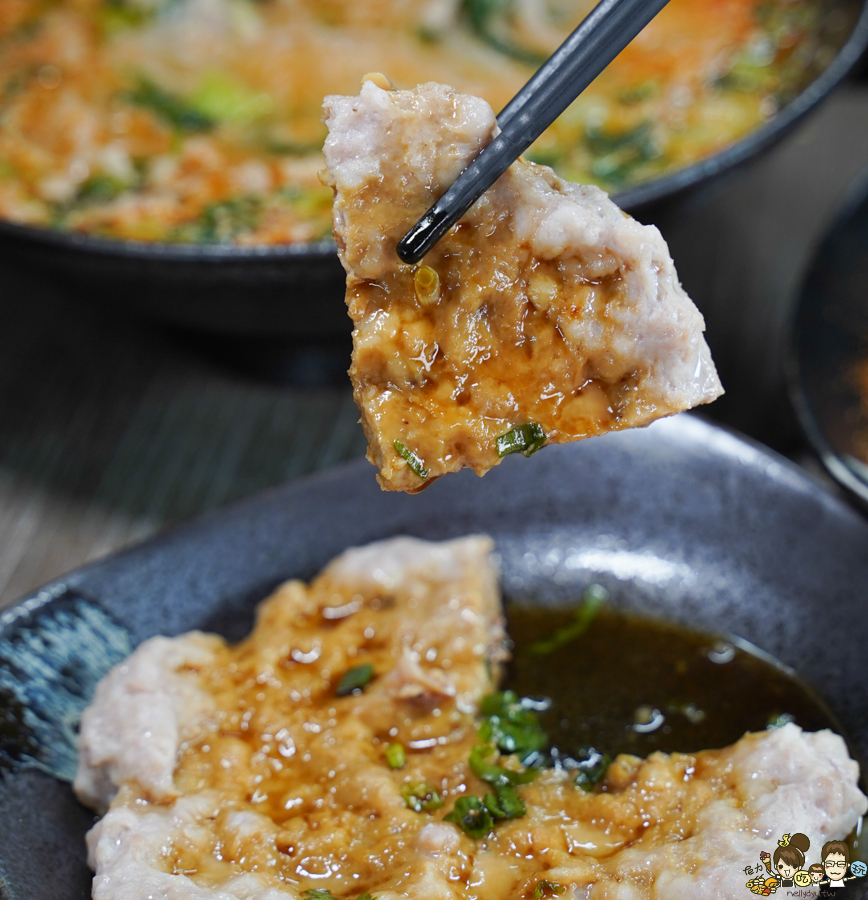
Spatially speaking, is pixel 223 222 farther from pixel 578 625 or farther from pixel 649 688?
pixel 649 688

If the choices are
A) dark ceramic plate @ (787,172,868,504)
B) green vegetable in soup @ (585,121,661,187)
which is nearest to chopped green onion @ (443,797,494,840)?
dark ceramic plate @ (787,172,868,504)

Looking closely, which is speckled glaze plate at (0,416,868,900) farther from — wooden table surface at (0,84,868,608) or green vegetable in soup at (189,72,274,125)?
green vegetable in soup at (189,72,274,125)

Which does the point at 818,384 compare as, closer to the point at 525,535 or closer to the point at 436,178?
the point at 525,535

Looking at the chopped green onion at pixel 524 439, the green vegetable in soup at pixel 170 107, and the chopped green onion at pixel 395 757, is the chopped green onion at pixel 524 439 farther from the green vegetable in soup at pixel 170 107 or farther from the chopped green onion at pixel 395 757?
the green vegetable in soup at pixel 170 107

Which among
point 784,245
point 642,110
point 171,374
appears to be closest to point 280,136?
point 171,374

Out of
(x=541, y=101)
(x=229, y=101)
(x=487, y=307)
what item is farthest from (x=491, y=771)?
(x=229, y=101)

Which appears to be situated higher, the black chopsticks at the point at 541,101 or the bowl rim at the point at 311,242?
the black chopsticks at the point at 541,101

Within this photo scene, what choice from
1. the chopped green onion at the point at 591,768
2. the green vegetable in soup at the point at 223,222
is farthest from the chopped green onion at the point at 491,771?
the green vegetable in soup at the point at 223,222
